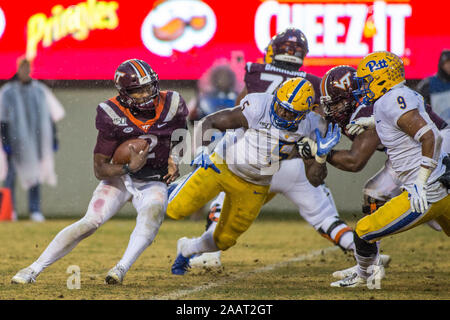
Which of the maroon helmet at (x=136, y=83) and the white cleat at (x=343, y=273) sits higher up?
the maroon helmet at (x=136, y=83)

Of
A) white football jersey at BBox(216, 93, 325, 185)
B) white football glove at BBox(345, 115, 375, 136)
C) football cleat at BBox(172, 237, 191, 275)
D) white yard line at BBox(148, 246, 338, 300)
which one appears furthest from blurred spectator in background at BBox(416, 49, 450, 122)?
football cleat at BBox(172, 237, 191, 275)

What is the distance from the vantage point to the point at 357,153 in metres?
5.76

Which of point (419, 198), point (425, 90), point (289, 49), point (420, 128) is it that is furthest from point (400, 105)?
point (425, 90)

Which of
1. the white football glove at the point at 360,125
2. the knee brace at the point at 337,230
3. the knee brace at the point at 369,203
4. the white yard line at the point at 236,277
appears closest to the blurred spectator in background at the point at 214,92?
the white yard line at the point at 236,277

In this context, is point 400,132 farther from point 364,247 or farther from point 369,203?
point 369,203

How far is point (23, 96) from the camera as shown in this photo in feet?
36.8

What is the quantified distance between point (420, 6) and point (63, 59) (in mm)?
4513

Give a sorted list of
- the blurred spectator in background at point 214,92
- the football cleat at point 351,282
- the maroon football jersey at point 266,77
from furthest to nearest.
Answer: the blurred spectator in background at point 214,92 < the maroon football jersey at point 266,77 < the football cleat at point 351,282

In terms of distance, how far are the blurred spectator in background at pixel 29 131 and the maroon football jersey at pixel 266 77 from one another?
14.7 ft

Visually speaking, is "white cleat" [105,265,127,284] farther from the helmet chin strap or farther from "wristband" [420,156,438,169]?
the helmet chin strap

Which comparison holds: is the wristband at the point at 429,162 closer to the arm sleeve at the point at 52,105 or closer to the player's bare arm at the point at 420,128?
the player's bare arm at the point at 420,128

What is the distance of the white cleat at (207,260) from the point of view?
7.07 m

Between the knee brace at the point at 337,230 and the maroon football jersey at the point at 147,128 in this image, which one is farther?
the knee brace at the point at 337,230

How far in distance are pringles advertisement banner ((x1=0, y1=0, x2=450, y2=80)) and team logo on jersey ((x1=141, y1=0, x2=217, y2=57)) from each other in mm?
12
